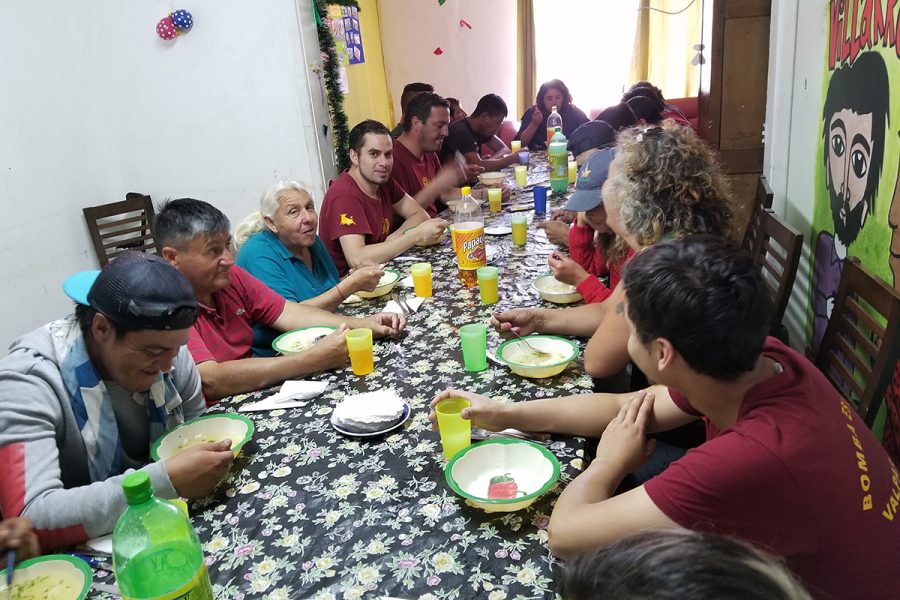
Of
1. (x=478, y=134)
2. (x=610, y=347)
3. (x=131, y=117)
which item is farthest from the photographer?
(x=478, y=134)

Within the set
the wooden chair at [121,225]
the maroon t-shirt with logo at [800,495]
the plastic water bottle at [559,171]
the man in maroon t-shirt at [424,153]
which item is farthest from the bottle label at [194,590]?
the wooden chair at [121,225]

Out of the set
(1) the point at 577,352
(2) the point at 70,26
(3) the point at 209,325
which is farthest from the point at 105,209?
(1) the point at 577,352

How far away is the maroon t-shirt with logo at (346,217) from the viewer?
3.43 m

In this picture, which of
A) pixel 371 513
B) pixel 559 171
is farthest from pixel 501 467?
pixel 559 171

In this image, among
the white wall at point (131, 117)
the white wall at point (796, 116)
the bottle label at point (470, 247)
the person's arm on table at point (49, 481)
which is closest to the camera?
the person's arm on table at point (49, 481)

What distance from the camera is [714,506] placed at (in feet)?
3.37

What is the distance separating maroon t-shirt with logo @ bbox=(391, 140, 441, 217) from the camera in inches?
175

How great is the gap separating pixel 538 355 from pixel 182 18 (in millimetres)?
3786

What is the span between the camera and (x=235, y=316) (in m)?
2.31

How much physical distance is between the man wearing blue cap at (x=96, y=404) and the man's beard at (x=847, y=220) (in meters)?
2.44

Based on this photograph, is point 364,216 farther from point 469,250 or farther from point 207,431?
point 207,431

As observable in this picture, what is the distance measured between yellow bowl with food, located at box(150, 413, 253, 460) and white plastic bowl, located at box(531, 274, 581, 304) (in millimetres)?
1261

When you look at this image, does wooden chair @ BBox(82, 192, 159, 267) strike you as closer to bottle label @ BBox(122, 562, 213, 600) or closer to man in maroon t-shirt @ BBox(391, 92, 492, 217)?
man in maroon t-shirt @ BBox(391, 92, 492, 217)

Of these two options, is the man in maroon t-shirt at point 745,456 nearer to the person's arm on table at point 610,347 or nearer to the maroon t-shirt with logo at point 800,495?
the maroon t-shirt with logo at point 800,495
